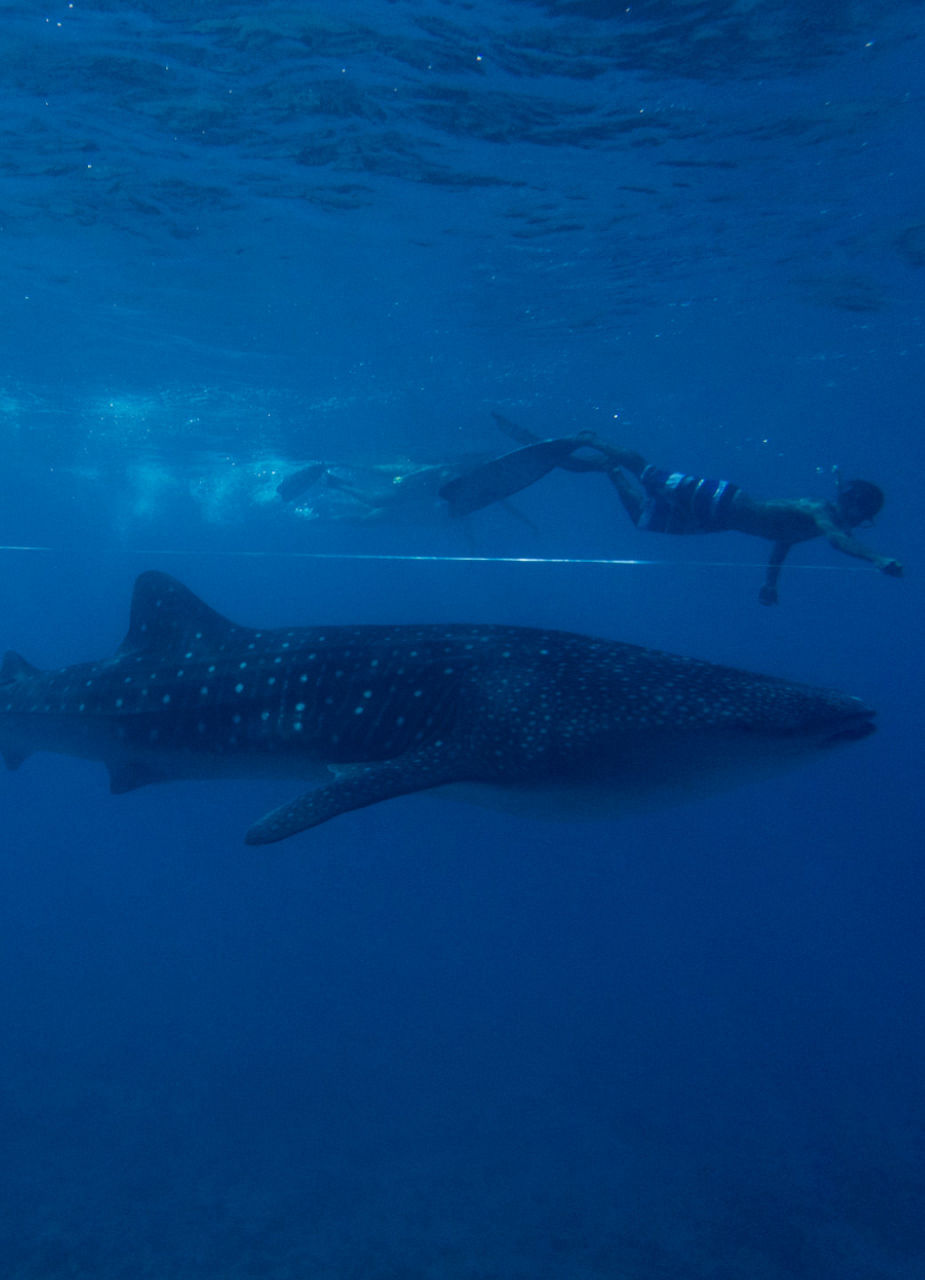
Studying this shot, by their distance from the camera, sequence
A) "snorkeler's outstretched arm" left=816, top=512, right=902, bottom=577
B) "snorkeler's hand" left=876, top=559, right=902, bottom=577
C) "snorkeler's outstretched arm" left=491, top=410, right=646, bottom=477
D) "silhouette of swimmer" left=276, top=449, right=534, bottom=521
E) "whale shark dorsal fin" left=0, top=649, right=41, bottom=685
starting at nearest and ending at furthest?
"whale shark dorsal fin" left=0, top=649, right=41, bottom=685 → "snorkeler's hand" left=876, top=559, right=902, bottom=577 → "snorkeler's outstretched arm" left=816, top=512, right=902, bottom=577 → "snorkeler's outstretched arm" left=491, top=410, right=646, bottom=477 → "silhouette of swimmer" left=276, top=449, right=534, bottom=521

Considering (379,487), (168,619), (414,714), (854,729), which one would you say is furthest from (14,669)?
(379,487)

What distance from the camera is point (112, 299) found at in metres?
22.9

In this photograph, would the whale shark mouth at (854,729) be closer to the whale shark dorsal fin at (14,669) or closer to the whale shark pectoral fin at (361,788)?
the whale shark pectoral fin at (361,788)

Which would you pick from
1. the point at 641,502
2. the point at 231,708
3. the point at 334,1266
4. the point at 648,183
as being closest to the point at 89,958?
the point at 334,1266

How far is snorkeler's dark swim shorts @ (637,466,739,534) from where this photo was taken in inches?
504

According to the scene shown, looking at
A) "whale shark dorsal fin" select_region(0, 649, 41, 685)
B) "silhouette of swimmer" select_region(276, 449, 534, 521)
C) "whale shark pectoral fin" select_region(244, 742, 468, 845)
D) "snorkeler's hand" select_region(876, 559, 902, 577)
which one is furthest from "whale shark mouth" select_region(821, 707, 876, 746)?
"silhouette of swimmer" select_region(276, 449, 534, 521)

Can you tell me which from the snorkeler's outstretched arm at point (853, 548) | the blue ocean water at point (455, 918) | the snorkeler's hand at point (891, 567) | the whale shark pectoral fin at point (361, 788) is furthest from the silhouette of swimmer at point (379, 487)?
the whale shark pectoral fin at point (361, 788)

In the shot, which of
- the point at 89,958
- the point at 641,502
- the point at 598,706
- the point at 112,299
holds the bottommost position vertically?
the point at 89,958

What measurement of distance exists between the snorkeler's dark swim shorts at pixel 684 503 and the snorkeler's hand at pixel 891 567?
132 inches

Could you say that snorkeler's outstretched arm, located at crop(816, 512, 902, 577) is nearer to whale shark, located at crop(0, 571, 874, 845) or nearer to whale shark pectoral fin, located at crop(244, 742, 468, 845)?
whale shark, located at crop(0, 571, 874, 845)

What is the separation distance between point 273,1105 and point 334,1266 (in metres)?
3.36

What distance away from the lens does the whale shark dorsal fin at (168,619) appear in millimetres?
7254

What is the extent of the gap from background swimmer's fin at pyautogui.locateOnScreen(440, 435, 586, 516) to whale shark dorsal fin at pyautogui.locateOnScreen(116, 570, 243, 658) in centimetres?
774

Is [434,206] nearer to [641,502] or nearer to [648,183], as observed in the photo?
[648,183]
